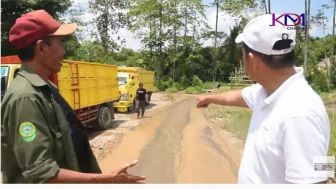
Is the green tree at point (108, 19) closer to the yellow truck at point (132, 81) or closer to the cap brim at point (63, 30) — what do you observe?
the yellow truck at point (132, 81)

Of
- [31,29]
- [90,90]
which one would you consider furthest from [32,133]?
[90,90]

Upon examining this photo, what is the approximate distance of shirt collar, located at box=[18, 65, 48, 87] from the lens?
1293 millimetres

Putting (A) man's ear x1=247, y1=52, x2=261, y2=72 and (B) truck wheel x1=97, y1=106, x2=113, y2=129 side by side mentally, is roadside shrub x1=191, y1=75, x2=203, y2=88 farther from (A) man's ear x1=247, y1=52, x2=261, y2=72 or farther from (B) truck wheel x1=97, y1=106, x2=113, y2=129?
(A) man's ear x1=247, y1=52, x2=261, y2=72

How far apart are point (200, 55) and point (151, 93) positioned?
16.5 inches

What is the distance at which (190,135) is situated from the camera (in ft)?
9.82

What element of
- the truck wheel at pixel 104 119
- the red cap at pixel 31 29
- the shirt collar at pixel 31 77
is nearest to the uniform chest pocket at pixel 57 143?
the shirt collar at pixel 31 77

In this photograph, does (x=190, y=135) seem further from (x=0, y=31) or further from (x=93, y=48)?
(x=0, y=31)

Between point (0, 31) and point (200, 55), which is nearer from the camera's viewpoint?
point (0, 31)

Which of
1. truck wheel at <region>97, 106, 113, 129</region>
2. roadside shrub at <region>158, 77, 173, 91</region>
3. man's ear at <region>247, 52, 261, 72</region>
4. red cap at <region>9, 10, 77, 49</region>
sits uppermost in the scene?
red cap at <region>9, 10, 77, 49</region>

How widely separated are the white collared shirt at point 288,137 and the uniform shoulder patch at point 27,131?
617 millimetres

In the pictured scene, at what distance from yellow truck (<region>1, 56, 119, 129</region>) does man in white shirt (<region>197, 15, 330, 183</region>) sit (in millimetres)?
1748

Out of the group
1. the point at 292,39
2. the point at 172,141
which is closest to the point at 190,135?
the point at 172,141

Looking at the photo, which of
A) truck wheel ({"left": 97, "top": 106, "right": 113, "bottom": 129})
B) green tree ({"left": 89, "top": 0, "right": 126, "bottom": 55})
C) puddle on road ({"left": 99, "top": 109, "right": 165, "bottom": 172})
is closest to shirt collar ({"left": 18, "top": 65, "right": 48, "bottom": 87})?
green tree ({"left": 89, "top": 0, "right": 126, "bottom": 55})

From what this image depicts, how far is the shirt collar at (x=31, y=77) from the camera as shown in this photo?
129 cm
